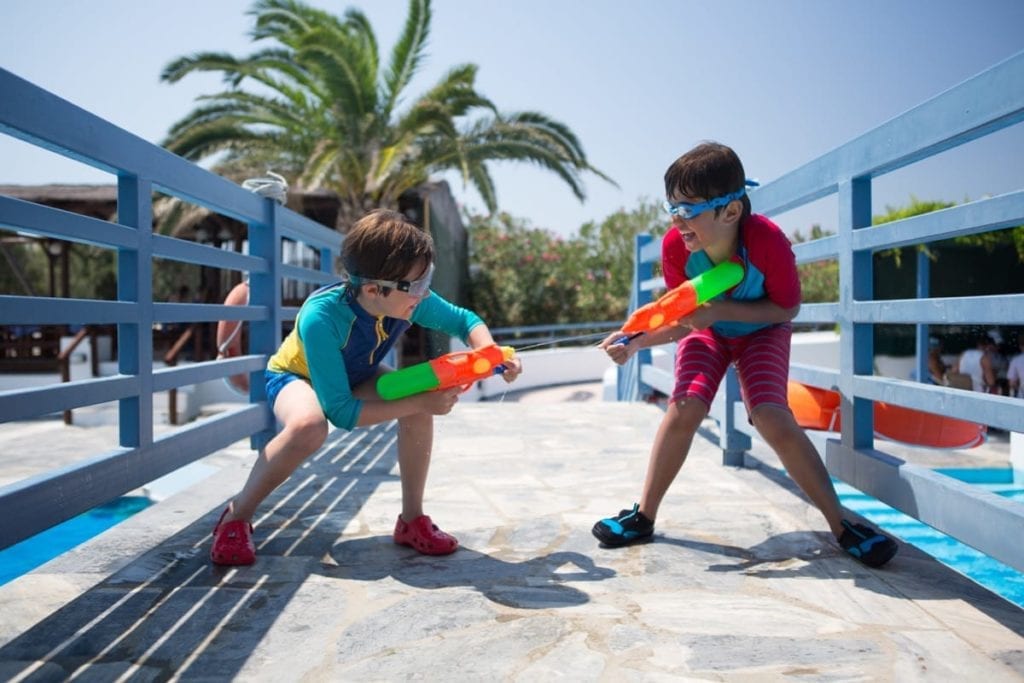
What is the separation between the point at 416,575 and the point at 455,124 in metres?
10.7

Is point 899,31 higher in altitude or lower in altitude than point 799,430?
higher

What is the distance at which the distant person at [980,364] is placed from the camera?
16.9 feet

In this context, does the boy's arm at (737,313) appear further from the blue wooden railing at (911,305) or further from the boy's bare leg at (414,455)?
the boy's bare leg at (414,455)

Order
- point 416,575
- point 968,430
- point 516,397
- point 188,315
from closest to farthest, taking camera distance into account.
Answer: point 416,575, point 188,315, point 968,430, point 516,397

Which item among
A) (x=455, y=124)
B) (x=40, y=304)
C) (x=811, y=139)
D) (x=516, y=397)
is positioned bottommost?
(x=516, y=397)

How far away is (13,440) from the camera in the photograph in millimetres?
7902

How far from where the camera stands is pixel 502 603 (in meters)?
2.14

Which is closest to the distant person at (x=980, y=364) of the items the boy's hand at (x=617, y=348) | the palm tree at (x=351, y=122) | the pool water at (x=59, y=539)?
the boy's hand at (x=617, y=348)

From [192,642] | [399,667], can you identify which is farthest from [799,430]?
[192,642]

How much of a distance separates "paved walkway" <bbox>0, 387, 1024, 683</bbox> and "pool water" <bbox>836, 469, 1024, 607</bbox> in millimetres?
604

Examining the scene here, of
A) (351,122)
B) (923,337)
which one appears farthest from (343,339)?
(351,122)

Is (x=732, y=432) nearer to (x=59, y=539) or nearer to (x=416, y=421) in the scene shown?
(x=416, y=421)

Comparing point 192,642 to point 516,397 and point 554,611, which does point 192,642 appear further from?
point 516,397

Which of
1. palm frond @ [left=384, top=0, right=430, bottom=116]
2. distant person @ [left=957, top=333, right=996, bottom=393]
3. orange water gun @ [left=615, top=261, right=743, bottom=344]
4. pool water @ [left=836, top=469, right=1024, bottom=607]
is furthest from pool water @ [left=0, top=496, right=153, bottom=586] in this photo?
palm frond @ [left=384, top=0, right=430, bottom=116]
